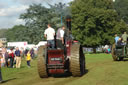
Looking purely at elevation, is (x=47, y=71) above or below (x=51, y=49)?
below

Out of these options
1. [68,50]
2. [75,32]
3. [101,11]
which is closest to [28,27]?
[75,32]

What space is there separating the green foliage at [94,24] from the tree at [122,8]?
21314 millimetres

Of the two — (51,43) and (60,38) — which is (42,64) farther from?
(60,38)

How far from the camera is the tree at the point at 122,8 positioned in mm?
76875

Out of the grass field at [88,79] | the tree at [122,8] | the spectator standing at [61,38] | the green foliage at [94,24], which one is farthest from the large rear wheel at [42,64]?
the tree at [122,8]

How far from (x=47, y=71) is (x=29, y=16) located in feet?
196

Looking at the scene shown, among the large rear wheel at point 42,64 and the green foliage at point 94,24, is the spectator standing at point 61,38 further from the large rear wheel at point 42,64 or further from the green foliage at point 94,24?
the green foliage at point 94,24

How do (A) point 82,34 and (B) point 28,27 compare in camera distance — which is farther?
(B) point 28,27

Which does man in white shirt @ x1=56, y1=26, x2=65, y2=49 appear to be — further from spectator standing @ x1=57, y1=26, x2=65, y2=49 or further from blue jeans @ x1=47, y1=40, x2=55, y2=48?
blue jeans @ x1=47, y1=40, x2=55, y2=48

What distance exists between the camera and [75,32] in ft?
181

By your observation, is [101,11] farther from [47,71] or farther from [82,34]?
[47,71]

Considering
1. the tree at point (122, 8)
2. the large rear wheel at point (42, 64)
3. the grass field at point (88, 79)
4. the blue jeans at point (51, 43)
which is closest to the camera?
the grass field at point (88, 79)

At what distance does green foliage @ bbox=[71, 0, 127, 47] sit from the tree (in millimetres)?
21314

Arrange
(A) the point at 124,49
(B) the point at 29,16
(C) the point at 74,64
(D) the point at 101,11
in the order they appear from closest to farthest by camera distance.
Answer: (C) the point at 74,64 < (A) the point at 124,49 < (D) the point at 101,11 < (B) the point at 29,16
